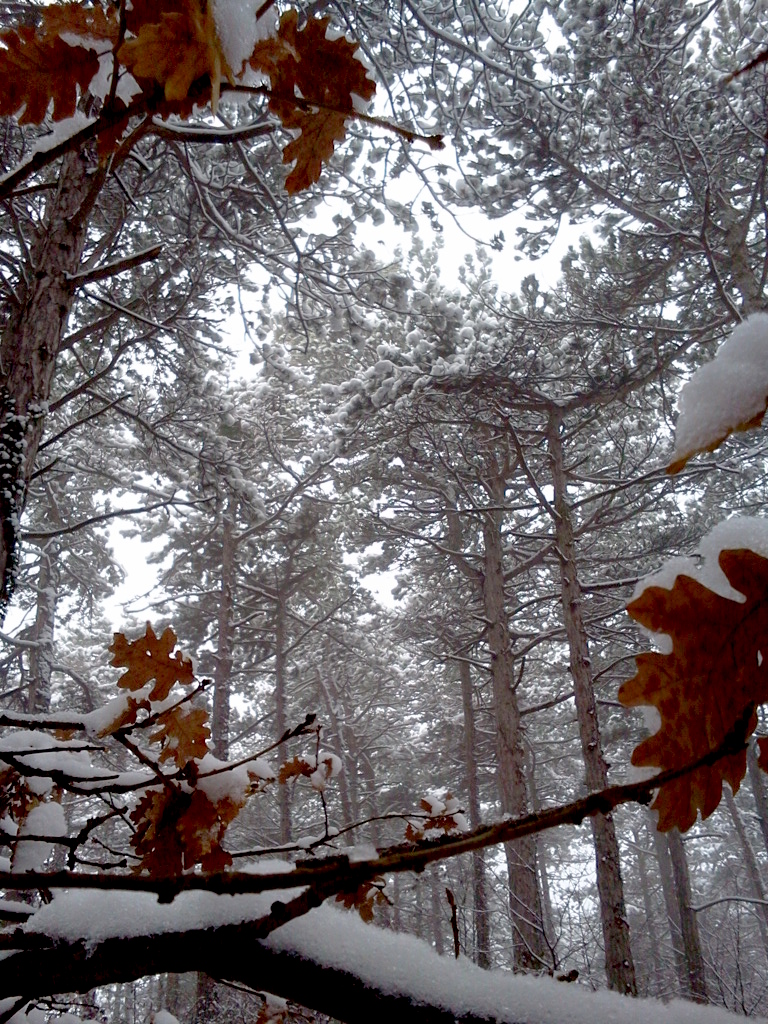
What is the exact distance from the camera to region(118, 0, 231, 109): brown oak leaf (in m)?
0.57

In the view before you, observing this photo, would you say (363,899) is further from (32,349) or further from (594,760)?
(594,760)

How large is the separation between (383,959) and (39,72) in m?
0.90

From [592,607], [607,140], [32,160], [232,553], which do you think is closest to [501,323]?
[607,140]

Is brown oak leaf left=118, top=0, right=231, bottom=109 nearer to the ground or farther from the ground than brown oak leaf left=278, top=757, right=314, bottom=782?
farther from the ground

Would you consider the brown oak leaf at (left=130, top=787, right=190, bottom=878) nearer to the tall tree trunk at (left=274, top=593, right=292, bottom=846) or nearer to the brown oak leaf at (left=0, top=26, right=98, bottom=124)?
the brown oak leaf at (left=0, top=26, right=98, bottom=124)

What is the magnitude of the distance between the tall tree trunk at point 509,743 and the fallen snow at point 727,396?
7.94 meters

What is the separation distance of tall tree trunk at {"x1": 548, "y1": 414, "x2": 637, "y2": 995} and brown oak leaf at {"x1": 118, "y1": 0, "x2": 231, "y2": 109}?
21.3 ft

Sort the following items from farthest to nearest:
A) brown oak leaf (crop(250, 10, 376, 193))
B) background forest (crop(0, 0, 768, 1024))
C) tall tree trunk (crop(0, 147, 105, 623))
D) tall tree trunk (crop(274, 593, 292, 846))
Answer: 1. tall tree trunk (crop(274, 593, 292, 846))
2. background forest (crop(0, 0, 768, 1024))
3. tall tree trunk (crop(0, 147, 105, 623))
4. brown oak leaf (crop(250, 10, 376, 193))

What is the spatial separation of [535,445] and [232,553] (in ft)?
21.9

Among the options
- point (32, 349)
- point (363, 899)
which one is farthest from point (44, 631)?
point (363, 899)

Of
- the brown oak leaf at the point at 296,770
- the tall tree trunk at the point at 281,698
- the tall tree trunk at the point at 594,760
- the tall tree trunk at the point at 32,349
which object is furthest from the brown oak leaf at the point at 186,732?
the tall tree trunk at the point at 281,698

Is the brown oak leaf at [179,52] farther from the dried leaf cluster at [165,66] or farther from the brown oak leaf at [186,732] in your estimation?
the brown oak leaf at [186,732]

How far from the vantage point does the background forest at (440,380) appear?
4.72 m

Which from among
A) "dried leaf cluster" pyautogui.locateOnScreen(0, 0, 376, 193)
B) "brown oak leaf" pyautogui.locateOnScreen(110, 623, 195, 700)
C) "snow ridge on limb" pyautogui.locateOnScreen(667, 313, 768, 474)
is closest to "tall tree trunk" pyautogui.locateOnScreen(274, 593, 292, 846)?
"brown oak leaf" pyautogui.locateOnScreen(110, 623, 195, 700)
